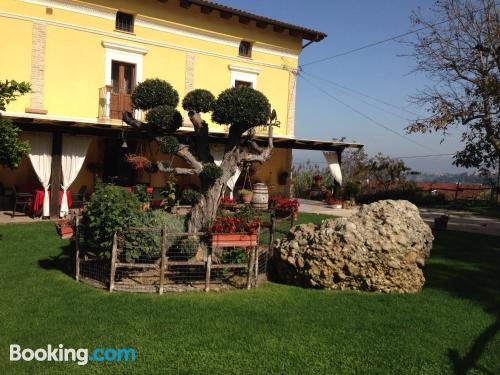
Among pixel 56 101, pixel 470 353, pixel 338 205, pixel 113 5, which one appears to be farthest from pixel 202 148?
pixel 338 205

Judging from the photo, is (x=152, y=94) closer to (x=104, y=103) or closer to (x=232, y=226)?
(x=232, y=226)

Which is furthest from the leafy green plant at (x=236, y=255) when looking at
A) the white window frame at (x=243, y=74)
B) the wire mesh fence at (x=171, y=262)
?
the white window frame at (x=243, y=74)

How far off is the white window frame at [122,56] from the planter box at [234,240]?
1026cm

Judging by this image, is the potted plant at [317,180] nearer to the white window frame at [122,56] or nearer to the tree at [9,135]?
the white window frame at [122,56]

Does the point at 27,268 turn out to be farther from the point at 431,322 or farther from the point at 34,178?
the point at 34,178

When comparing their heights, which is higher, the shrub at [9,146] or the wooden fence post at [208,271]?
the shrub at [9,146]

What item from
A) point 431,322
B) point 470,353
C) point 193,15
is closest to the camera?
point 470,353

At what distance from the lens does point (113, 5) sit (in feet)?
51.6

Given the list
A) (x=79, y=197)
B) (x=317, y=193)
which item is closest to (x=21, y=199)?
(x=79, y=197)

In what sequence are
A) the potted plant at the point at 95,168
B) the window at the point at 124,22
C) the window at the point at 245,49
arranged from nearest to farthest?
the window at the point at 124,22
the potted plant at the point at 95,168
the window at the point at 245,49

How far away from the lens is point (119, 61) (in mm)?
16109

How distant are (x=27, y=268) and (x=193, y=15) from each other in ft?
40.8

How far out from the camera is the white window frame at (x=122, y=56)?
15.8m

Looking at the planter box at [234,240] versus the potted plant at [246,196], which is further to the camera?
the potted plant at [246,196]
